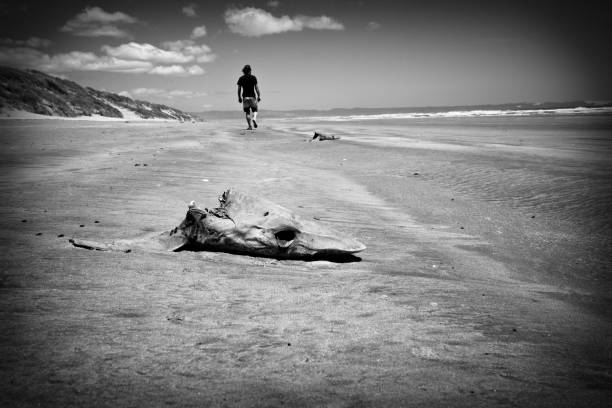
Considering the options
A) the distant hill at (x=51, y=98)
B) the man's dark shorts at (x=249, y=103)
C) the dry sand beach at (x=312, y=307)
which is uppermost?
the distant hill at (x=51, y=98)

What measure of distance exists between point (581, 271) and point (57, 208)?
558 cm

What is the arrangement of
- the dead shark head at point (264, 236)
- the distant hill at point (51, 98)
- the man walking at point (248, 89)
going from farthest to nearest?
the distant hill at point (51, 98)
the man walking at point (248, 89)
the dead shark head at point (264, 236)

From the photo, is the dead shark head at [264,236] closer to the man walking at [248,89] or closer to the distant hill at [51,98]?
the man walking at [248,89]

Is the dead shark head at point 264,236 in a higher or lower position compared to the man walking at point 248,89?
lower

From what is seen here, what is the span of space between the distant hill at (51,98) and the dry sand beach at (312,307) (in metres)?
19.7

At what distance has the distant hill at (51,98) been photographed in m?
21.2

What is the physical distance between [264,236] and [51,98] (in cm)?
2638

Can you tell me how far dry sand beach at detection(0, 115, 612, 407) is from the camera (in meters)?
1.59

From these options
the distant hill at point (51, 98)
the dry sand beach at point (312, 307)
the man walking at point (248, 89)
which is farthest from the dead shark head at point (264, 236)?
the distant hill at point (51, 98)

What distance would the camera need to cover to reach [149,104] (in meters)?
38.2

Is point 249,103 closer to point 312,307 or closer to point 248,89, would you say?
point 248,89

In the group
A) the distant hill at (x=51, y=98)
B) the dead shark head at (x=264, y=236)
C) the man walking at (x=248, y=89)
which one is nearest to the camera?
the dead shark head at (x=264, y=236)

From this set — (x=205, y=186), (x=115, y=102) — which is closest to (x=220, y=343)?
(x=205, y=186)

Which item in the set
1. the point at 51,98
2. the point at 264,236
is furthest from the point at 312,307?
the point at 51,98
